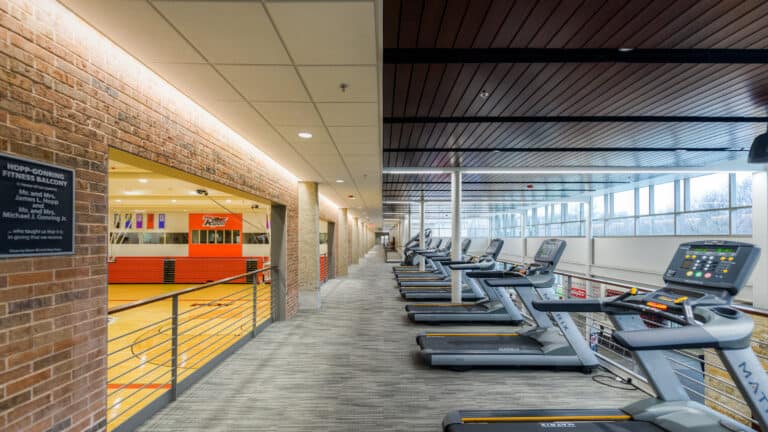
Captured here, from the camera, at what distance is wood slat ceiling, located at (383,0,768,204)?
2793 millimetres

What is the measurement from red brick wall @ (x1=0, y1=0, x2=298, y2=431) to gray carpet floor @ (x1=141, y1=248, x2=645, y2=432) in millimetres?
1170

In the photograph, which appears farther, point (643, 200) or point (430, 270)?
point (430, 270)

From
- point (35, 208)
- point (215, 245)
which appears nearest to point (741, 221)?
point (35, 208)

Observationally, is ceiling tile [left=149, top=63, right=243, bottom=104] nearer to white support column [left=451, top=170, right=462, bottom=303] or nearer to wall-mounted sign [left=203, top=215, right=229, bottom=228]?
white support column [left=451, top=170, right=462, bottom=303]

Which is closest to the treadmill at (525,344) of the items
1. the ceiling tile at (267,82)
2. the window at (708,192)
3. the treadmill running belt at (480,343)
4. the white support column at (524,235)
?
the treadmill running belt at (480,343)

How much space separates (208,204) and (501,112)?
10.6 m

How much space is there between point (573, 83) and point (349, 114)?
243 centimetres

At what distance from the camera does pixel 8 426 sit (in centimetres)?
188

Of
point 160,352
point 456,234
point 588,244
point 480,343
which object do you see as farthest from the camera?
point 588,244

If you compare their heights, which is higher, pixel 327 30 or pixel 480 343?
Result: pixel 327 30

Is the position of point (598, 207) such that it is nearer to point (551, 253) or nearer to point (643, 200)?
point (643, 200)


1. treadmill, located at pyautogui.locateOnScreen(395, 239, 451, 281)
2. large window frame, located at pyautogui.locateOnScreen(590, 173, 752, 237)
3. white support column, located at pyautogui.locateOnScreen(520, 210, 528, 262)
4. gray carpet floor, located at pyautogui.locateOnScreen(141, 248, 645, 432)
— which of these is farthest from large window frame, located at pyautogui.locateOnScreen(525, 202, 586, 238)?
gray carpet floor, located at pyautogui.locateOnScreen(141, 248, 645, 432)

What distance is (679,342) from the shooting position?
1842mm

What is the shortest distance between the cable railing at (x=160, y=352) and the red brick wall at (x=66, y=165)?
268 millimetres
